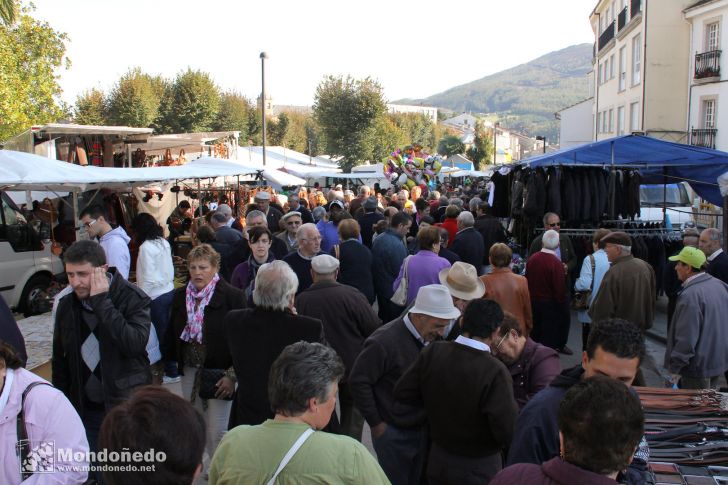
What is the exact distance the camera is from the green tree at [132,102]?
43.6m

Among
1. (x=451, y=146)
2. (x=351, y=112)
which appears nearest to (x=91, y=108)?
(x=351, y=112)

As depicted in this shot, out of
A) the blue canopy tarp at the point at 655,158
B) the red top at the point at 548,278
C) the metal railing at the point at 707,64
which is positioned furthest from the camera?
the metal railing at the point at 707,64

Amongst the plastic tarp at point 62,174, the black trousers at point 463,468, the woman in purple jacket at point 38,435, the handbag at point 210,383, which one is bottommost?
the black trousers at point 463,468

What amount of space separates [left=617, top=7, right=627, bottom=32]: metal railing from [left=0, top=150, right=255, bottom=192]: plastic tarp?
25.6 meters

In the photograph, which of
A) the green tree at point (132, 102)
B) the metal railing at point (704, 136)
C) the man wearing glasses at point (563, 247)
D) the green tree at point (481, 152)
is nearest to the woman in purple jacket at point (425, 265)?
the man wearing glasses at point (563, 247)

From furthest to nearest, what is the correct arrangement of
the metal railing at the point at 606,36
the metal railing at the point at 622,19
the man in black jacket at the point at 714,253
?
1. the metal railing at the point at 606,36
2. the metal railing at the point at 622,19
3. the man in black jacket at the point at 714,253

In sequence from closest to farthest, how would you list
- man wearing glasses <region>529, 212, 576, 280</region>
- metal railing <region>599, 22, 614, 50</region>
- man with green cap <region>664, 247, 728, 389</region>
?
man with green cap <region>664, 247, 728, 389</region>
man wearing glasses <region>529, 212, 576, 280</region>
metal railing <region>599, 22, 614, 50</region>

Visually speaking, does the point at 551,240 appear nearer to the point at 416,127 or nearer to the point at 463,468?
the point at 463,468

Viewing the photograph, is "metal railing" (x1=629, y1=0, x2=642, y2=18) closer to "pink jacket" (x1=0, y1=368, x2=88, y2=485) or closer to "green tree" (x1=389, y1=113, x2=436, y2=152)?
"pink jacket" (x1=0, y1=368, x2=88, y2=485)

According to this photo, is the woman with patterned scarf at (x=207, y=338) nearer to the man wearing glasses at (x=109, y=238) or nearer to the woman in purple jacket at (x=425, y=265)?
the man wearing glasses at (x=109, y=238)

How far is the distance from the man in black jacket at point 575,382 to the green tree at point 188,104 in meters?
45.5

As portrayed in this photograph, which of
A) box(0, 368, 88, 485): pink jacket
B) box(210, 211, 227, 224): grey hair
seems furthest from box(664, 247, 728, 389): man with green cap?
box(210, 211, 227, 224): grey hair

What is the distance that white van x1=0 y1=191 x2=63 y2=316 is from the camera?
32.5 feet

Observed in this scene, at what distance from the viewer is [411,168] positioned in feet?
76.7
